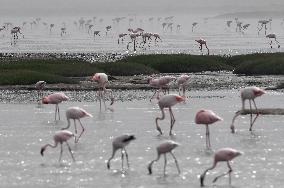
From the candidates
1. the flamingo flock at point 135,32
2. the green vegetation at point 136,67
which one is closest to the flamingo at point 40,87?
the green vegetation at point 136,67

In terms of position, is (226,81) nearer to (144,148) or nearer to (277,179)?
(144,148)

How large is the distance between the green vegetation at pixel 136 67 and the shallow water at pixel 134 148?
19.9ft

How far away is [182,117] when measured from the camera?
1997cm

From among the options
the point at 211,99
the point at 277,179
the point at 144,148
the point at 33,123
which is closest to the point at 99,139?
the point at 144,148

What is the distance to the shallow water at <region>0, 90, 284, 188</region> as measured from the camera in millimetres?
13000

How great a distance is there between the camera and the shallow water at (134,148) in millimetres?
13000

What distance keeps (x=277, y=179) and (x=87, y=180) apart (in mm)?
2796

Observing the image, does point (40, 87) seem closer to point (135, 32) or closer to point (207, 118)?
point (207, 118)

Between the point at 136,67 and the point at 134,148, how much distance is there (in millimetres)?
16800

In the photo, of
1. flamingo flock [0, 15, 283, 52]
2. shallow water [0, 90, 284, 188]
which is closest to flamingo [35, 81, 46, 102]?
shallow water [0, 90, 284, 188]

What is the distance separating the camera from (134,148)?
15.6m

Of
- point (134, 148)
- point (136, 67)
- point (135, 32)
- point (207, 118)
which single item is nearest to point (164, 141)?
point (134, 148)

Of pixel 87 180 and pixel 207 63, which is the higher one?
pixel 207 63

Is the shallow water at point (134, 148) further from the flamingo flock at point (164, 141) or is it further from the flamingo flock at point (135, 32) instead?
the flamingo flock at point (135, 32)
